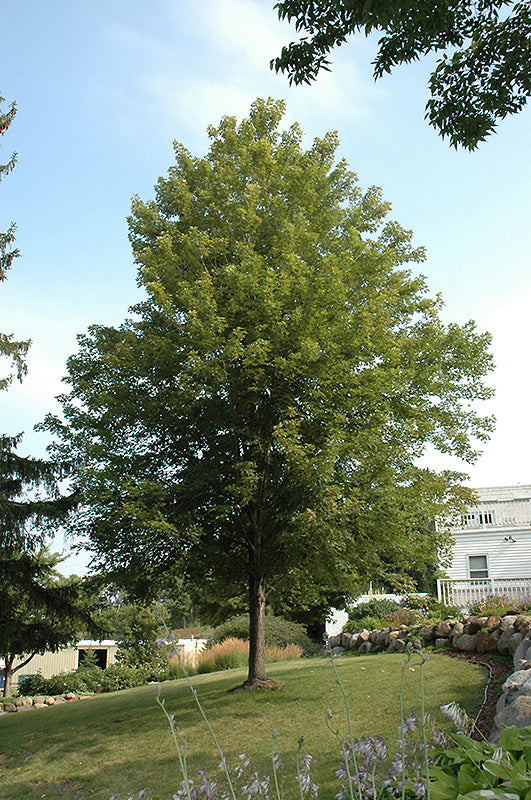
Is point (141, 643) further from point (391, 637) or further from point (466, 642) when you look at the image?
point (466, 642)

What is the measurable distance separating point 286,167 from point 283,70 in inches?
249

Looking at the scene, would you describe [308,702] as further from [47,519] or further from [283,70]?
[283,70]

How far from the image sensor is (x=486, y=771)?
2.98m

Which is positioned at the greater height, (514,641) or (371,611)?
(514,641)

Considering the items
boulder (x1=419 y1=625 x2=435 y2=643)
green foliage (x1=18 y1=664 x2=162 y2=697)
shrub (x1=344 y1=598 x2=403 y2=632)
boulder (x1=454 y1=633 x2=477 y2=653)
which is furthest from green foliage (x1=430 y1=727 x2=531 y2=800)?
green foliage (x1=18 y1=664 x2=162 y2=697)

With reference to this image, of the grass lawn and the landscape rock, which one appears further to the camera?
the landscape rock

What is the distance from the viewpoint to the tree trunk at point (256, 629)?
1099 cm

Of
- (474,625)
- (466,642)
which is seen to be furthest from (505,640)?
(474,625)

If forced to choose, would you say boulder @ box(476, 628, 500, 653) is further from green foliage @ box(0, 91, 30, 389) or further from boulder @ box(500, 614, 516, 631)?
green foliage @ box(0, 91, 30, 389)

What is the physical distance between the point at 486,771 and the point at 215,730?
6.42m

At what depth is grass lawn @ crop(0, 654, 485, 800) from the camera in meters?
7.11

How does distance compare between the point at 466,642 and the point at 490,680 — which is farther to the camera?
the point at 466,642

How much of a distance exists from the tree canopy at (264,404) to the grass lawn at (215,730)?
5.09 ft

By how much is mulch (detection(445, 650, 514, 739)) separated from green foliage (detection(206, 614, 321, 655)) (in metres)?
9.01
